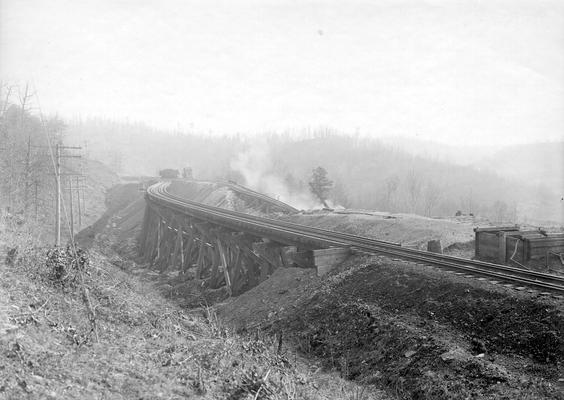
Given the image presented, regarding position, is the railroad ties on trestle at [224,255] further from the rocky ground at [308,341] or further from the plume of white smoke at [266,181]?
the plume of white smoke at [266,181]

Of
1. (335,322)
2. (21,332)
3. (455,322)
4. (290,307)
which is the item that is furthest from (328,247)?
(21,332)

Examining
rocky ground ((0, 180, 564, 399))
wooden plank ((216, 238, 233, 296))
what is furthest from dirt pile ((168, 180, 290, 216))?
rocky ground ((0, 180, 564, 399))

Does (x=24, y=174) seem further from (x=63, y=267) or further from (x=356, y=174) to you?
(x=356, y=174)

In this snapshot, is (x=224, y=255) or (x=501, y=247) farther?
(x=224, y=255)

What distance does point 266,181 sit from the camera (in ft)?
283

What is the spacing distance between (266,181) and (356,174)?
188ft

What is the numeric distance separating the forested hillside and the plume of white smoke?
17cm

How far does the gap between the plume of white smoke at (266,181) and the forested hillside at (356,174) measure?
174mm

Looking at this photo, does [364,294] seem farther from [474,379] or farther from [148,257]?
[148,257]

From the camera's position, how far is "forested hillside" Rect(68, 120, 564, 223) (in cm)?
8475

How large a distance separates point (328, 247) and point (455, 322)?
19.7 feet

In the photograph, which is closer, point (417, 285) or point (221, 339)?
point (221, 339)

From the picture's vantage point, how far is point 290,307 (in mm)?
12227

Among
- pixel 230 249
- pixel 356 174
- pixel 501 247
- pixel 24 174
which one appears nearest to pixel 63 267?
pixel 230 249
